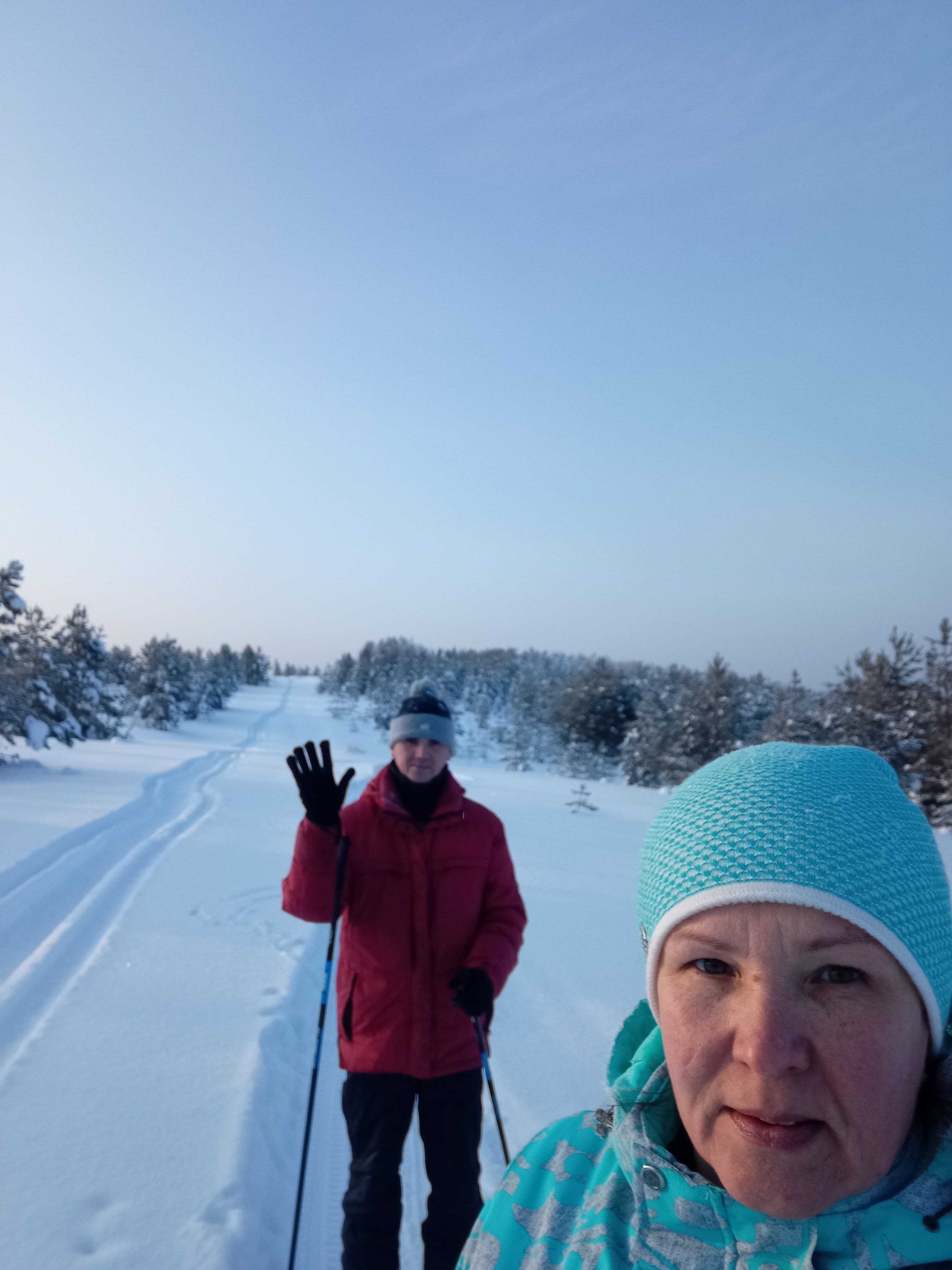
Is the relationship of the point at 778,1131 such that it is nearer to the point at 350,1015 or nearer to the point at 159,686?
the point at 350,1015

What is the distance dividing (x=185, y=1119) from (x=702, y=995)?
3.38m

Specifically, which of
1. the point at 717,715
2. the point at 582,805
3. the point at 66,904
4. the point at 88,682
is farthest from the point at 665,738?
the point at 66,904

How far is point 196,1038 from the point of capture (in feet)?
13.0

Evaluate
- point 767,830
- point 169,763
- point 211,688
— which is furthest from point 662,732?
point 767,830

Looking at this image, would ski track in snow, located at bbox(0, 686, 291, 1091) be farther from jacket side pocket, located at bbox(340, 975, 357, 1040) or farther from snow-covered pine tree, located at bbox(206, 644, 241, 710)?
snow-covered pine tree, located at bbox(206, 644, 241, 710)

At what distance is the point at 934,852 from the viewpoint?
1.00 m

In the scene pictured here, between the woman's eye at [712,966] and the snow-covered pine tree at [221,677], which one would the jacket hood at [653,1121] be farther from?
the snow-covered pine tree at [221,677]

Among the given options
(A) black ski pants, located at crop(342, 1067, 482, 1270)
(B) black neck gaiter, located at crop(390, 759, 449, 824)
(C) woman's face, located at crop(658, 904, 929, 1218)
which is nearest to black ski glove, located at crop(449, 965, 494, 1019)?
(A) black ski pants, located at crop(342, 1067, 482, 1270)

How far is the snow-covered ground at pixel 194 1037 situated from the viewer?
8.66 feet

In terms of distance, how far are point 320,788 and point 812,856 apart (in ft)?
6.88

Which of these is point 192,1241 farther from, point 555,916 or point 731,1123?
point 555,916

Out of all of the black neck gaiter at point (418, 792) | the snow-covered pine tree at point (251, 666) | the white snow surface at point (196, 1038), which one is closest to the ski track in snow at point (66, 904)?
the white snow surface at point (196, 1038)

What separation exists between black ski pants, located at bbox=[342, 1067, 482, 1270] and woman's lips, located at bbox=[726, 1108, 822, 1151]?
186cm

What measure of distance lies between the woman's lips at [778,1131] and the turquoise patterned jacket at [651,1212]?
103mm
